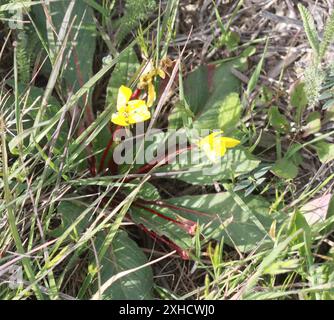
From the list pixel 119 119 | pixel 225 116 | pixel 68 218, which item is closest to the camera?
pixel 119 119

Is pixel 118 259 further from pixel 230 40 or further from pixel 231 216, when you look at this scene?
pixel 230 40

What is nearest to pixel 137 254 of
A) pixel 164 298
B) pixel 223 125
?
pixel 164 298

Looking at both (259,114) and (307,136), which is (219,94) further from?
(307,136)

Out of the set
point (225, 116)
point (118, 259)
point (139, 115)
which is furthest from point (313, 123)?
point (118, 259)

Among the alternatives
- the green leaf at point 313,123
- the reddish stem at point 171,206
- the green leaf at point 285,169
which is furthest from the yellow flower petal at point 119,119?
the green leaf at point 313,123

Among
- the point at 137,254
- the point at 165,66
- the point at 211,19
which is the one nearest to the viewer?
the point at 165,66

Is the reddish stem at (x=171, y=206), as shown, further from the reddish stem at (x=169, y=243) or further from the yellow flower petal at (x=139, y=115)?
the yellow flower petal at (x=139, y=115)
